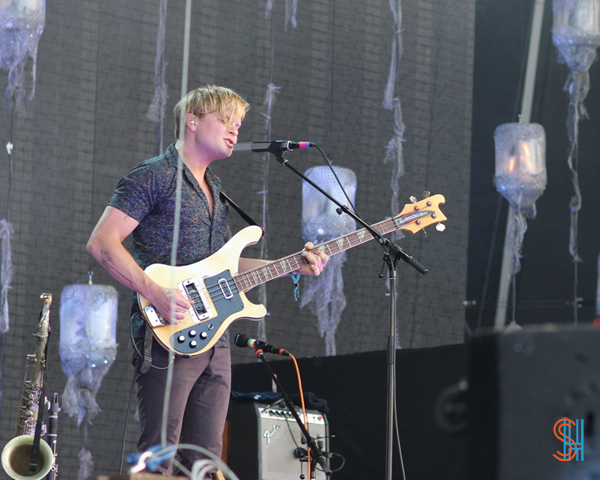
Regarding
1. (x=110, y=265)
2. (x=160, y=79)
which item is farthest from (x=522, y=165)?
(x=110, y=265)

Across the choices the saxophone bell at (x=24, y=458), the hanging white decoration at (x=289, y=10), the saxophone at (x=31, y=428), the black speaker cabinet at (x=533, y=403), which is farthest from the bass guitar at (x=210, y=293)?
the hanging white decoration at (x=289, y=10)

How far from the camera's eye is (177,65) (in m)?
4.82

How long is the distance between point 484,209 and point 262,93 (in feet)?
5.40

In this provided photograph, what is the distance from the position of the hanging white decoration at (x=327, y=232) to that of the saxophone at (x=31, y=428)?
62.5 inches

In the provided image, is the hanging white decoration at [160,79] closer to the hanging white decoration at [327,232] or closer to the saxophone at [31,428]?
the hanging white decoration at [327,232]

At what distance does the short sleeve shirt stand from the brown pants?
0.10 metres

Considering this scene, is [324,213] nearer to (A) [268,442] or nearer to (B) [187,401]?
(A) [268,442]

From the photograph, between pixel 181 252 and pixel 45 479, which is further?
pixel 45 479

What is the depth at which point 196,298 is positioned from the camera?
2391 mm

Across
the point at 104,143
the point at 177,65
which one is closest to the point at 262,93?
the point at 177,65

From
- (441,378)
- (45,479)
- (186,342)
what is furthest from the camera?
(441,378)

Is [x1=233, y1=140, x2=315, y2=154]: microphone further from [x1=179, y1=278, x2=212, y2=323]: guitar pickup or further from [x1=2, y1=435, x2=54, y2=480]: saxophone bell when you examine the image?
[x1=2, y1=435, x2=54, y2=480]: saxophone bell

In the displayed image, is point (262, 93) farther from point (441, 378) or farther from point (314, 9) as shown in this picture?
point (441, 378)

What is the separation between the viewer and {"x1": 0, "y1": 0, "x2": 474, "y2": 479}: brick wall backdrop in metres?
4.32
